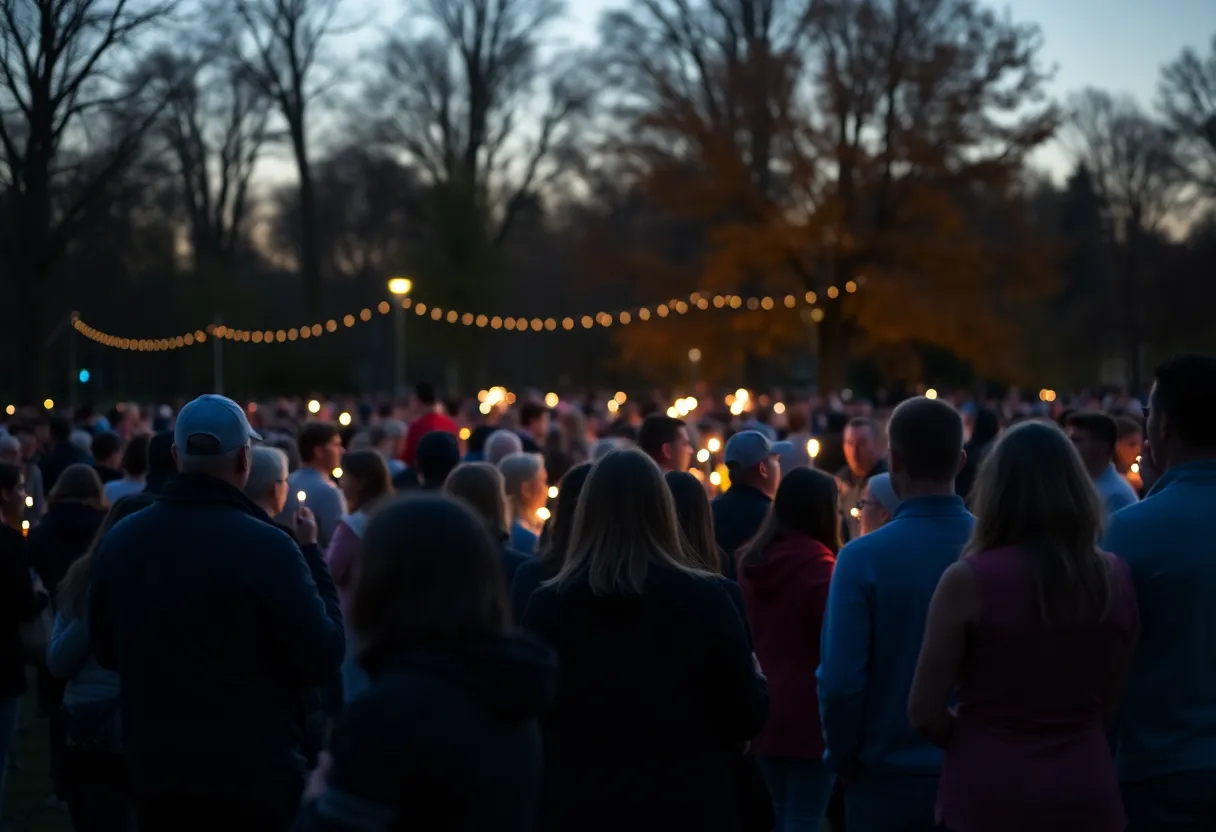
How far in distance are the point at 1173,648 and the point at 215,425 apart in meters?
2.67

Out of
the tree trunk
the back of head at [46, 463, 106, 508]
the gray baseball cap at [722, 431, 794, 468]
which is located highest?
the tree trunk

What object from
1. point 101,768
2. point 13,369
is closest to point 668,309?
point 13,369

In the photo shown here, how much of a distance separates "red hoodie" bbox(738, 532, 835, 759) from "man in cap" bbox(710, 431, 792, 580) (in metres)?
0.97

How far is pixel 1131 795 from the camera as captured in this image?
4270 millimetres

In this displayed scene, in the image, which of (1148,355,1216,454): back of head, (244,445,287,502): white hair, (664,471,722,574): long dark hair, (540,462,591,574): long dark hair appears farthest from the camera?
(244,445,287,502): white hair

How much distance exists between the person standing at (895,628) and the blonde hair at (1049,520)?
0.64 meters

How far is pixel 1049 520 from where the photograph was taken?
12.6 ft

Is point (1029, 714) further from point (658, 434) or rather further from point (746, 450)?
point (658, 434)

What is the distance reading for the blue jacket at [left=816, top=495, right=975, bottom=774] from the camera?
4.57 meters

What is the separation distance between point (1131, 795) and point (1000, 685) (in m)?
0.73

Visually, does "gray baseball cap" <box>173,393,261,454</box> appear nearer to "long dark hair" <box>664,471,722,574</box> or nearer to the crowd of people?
the crowd of people

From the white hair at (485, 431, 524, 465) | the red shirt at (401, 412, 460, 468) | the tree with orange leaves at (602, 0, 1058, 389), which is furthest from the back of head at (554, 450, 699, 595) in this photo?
the tree with orange leaves at (602, 0, 1058, 389)

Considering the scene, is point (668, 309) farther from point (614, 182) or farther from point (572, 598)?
point (572, 598)

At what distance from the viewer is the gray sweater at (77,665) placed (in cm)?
539
